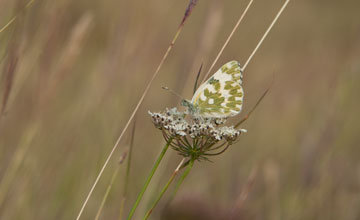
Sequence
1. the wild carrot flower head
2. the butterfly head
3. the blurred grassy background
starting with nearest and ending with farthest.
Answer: the wild carrot flower head, the butterfly head, the blurred grassy background

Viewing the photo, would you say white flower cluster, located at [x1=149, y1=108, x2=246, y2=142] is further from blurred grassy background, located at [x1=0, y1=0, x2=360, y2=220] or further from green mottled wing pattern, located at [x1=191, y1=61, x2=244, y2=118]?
blurred grassy background, located at [x1=0, y1=0, x2=360, y2=220]

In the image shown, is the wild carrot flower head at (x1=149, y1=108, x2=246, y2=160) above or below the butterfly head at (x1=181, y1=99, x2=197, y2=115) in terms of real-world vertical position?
below

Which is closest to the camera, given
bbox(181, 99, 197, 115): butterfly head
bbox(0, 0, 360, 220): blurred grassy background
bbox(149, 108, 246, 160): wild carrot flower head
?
bbox(149, 108, 246, 160): wild carrot flower head

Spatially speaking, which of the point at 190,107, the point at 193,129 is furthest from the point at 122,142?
the point at 193,129

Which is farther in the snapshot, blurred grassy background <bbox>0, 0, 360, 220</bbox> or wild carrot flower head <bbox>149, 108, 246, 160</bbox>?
blurred grassy background <bbox>0, 0, 360, 220</bbox>

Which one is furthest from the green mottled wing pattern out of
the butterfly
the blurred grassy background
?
the blurred grassy background

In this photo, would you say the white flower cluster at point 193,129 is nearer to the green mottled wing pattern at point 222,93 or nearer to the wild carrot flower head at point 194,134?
the wild carrot flower head at point 194,134

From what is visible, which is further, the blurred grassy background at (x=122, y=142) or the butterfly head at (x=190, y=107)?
the blurred grassy background at (x=122, y=142)

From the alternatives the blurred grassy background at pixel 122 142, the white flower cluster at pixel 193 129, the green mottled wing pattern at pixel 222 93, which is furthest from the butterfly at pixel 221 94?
the blurred grassy background at pixel 122 142

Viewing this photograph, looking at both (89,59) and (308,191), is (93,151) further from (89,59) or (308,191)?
(89,59)
